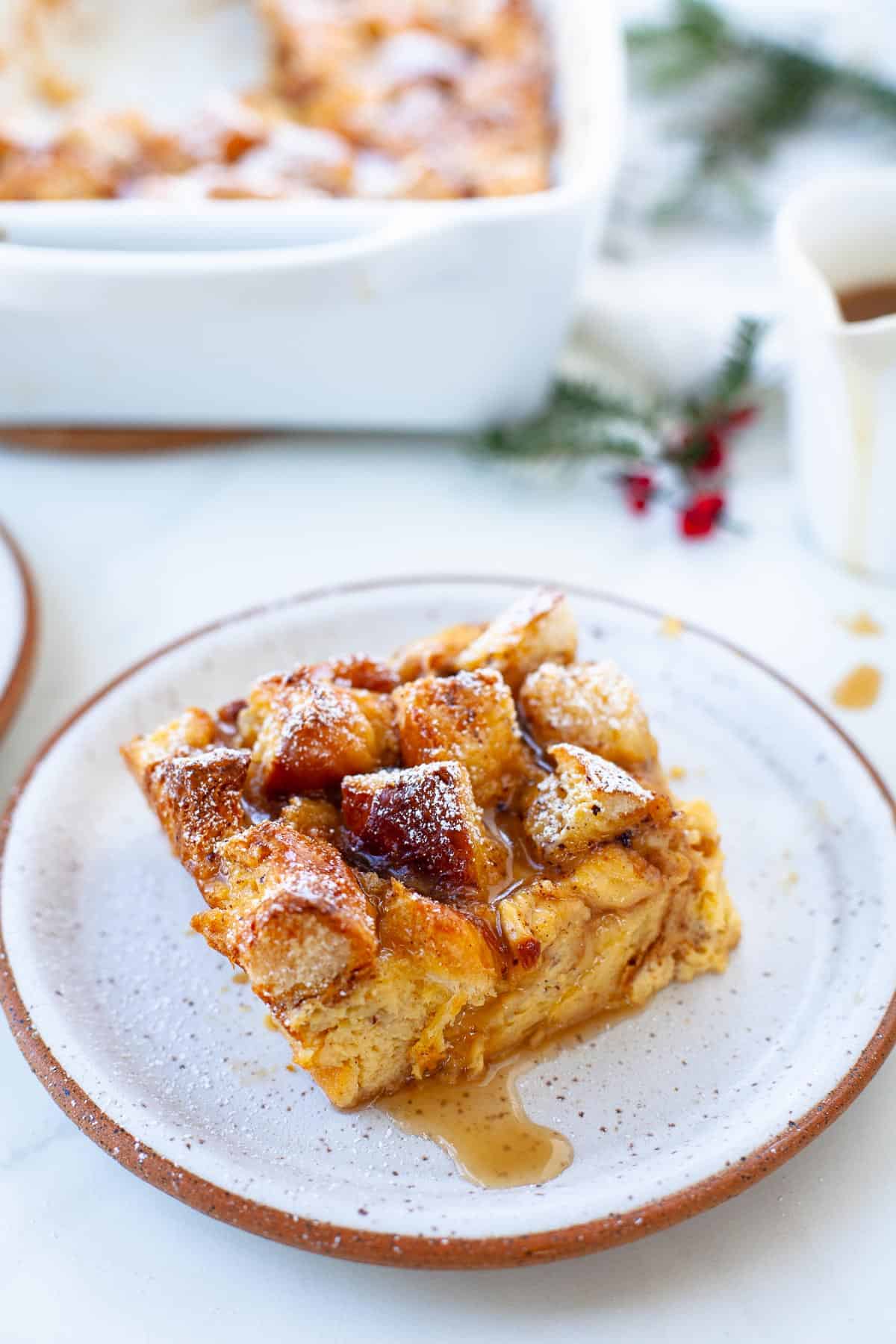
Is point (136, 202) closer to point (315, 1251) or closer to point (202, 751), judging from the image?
point (202, 751)

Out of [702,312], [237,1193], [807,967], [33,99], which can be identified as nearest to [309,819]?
[237,1193]

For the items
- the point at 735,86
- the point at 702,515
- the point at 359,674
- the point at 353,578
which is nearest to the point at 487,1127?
the point at 359,674

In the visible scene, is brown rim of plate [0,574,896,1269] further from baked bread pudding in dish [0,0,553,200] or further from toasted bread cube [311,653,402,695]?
baked bread pudding in dish [0,0,553,200]

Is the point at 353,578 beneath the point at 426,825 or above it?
beneath

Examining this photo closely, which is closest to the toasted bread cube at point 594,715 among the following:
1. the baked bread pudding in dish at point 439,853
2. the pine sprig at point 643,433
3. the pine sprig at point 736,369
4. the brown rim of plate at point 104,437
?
the baked bread pudding in dish at point 439,853

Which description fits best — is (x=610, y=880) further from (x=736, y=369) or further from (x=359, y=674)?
(x=736, y=369)

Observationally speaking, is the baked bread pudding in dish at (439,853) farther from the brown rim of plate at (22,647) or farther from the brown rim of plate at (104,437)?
the brown rim of plate at (104,437)

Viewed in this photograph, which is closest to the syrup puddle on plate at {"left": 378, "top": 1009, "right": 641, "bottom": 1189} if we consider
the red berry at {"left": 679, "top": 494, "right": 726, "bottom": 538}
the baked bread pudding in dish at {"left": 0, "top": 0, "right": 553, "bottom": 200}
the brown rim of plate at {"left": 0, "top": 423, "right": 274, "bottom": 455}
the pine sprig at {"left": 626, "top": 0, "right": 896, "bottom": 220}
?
the red berry at {"left": 679, "top": 494, "right": 726, "bottom": 538}

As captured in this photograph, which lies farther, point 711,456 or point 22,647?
point 711,456
